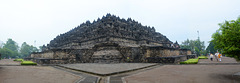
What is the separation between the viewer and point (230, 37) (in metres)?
5.77

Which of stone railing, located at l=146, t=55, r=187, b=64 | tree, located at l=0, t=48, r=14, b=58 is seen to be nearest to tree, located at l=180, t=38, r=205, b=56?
stone railing, located at l=146, t=55, r=187, b=64

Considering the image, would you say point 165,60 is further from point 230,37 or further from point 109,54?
point 230,37

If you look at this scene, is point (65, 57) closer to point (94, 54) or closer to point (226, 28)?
point (94, 54)

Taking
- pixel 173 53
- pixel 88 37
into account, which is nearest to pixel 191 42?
pixel 173 53

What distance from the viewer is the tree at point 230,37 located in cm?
564

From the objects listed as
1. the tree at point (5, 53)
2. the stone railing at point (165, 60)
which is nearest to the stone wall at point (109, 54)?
the stone railing at point (165, 60)

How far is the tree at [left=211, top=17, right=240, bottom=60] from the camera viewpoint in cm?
564

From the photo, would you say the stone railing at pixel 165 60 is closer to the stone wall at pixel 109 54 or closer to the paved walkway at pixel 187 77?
the stone wall at pixel 109 54

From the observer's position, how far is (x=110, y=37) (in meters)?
24.3

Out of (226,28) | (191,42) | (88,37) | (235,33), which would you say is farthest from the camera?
(191,42)

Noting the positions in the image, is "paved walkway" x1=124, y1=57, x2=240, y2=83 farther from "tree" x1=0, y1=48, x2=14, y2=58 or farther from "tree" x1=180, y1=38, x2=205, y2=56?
"tree" x1=0, y1=48, x2=14, y2=58

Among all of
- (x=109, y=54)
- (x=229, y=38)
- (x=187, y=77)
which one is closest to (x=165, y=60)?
(x=109, y=54)

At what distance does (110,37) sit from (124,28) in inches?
273

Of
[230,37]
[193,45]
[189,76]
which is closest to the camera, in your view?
[230,37]
